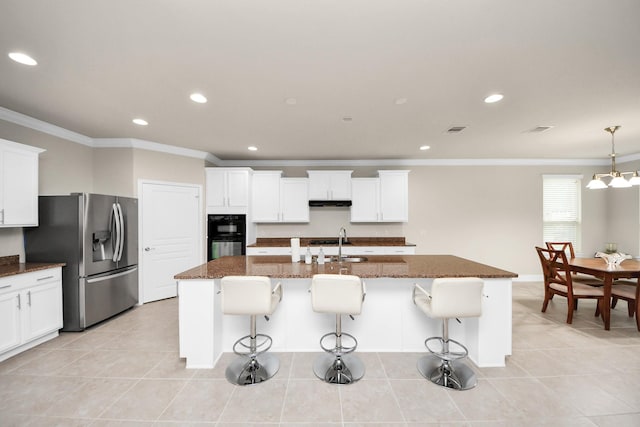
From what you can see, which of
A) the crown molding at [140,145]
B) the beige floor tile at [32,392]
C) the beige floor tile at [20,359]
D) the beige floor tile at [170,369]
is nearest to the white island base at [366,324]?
the beige floor tile at [170,369]

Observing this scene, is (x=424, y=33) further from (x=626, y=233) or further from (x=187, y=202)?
(x=626, y=233)

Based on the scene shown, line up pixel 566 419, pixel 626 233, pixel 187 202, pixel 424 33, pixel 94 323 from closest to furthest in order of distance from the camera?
pixel 424 33
pixel 566 419
pixel 94 323
pixel 187 202
pixel 626 233

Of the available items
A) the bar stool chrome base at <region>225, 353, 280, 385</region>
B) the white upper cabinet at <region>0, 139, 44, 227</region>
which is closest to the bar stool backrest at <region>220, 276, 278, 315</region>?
the bar stool chrome base at <region>225, 353, 280, 385</region>

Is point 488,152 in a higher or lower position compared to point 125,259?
higher

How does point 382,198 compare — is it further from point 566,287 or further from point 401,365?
point 401,365

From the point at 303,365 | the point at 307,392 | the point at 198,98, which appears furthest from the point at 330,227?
the point at 307,392

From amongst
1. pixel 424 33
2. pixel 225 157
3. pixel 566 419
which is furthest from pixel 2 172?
pixel 566 419

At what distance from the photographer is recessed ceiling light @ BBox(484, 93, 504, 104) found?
2.61 meters

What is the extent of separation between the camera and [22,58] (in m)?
1.98

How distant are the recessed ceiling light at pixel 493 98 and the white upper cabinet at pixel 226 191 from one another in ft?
12.6

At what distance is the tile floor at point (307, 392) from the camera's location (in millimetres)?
1817

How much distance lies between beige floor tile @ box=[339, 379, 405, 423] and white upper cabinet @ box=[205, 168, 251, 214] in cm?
351

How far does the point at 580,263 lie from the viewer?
3502 millimetres

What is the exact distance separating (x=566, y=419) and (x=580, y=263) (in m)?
2.56
